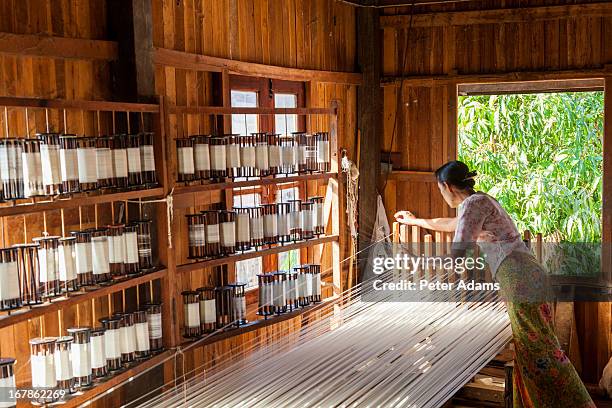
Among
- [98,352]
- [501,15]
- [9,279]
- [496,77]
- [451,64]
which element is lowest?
[98,352]

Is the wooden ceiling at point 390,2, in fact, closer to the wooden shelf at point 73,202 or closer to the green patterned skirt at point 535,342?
the green patterned skirt at point 535,342

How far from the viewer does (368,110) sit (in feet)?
19.6

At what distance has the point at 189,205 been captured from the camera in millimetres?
4184

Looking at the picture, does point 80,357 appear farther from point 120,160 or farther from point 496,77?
point 496,77

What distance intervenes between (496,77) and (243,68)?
2023 millimetres

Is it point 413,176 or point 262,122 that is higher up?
point 262,122

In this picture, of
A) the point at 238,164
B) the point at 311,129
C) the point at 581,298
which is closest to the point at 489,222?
the point at 238,164

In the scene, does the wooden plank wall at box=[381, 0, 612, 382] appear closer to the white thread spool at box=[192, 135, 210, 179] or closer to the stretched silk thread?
the stretched silk thread

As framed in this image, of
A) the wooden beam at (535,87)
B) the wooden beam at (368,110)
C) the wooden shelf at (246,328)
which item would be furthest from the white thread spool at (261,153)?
the wooden beam at (535,87)

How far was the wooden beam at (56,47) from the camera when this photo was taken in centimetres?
311

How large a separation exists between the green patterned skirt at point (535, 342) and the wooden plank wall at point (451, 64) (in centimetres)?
208

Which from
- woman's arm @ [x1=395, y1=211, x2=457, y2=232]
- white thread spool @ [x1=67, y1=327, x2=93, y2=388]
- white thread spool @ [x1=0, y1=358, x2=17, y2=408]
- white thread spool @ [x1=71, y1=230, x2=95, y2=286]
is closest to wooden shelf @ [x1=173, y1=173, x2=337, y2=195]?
woman's arm @ [x1=395, y1=211, x2=457, y2=232]

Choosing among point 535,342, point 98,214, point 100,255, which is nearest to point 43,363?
point 100,255

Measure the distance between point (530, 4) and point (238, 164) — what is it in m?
2.69
